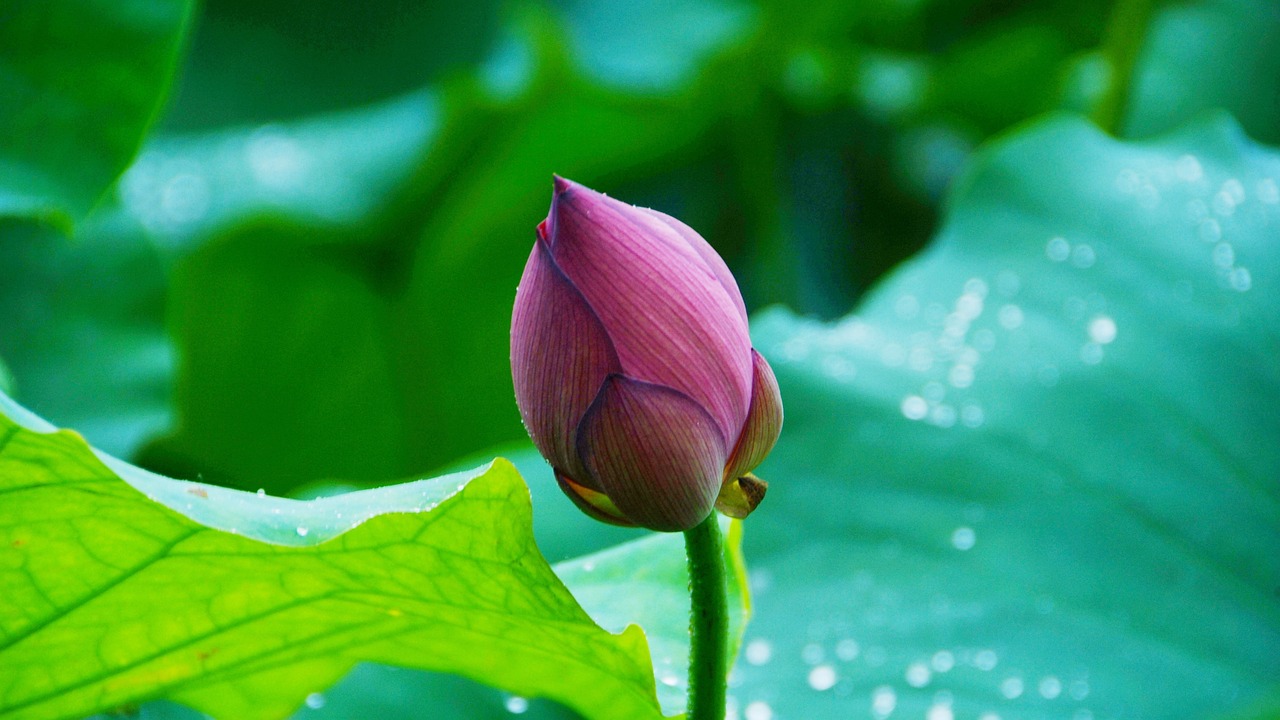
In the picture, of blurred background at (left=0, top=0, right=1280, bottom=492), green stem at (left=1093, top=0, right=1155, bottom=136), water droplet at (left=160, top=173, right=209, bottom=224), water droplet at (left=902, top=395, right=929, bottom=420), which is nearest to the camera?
water droplet at (left=902, top=395, right=929, bottom=420)

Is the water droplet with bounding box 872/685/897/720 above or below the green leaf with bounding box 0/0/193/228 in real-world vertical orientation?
below

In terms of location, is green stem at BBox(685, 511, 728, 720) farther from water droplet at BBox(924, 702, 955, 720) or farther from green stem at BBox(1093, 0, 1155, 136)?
green stem at BBox(1093, 0, 1155, 136)

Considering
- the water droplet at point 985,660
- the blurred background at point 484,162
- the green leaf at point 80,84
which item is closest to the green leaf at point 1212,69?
the blurred background at point 484,162

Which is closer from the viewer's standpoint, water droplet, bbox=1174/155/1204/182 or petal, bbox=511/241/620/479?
petal, bbox=511/241/620/479

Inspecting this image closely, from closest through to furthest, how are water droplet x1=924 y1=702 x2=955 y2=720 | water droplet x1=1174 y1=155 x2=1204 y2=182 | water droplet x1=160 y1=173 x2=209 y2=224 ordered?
water droplet x1=924 y1=702 x2=955 y2=720 < water droplet x1=1174 y1=155 x2=1204 y2=182 < water droplet x1=160 y1=173 x2=209 y2=224

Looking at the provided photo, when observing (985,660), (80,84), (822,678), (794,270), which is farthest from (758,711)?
(794,270)

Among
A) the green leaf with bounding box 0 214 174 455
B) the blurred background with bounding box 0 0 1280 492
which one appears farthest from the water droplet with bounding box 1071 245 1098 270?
the green leaf with bounding box 0 214 174 455

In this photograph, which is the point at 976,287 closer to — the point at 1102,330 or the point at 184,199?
the point at 1102,330

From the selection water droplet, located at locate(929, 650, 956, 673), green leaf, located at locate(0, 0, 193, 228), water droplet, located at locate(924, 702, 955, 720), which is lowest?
water droplet, located at locate(924, 702, 955, 720)
